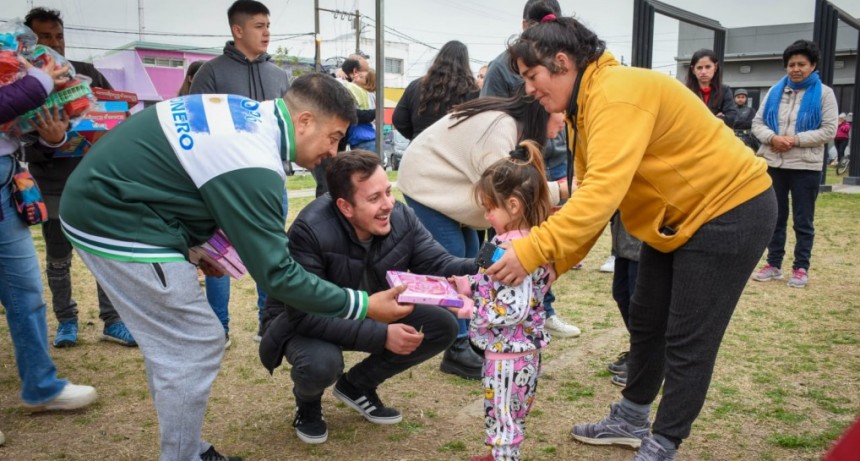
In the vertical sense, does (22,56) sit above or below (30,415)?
above

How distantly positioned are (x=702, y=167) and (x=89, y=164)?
2051mm

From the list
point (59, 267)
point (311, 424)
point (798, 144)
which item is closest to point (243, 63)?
point (59, 267)

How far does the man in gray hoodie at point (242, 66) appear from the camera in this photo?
4.37 meters

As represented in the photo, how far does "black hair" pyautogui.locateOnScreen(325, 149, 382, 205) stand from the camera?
10.2ft

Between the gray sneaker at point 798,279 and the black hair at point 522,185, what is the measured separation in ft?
13.7

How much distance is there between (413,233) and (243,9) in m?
2.07

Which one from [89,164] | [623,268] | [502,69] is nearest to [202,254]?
[89,164]

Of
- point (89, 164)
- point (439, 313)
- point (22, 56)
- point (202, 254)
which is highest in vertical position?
point (22, 56)

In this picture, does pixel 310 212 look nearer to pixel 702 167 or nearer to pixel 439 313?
pixel 439 313

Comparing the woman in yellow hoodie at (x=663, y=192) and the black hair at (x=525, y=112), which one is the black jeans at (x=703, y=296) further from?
the black hair at (x=525, y=112)

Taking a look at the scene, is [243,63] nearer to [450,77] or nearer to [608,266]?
[450,77]

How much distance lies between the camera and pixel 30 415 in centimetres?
343

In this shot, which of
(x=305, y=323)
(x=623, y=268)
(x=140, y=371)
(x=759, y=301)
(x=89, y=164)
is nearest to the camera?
(x=89, y=164)

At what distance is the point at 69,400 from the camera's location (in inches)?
134
